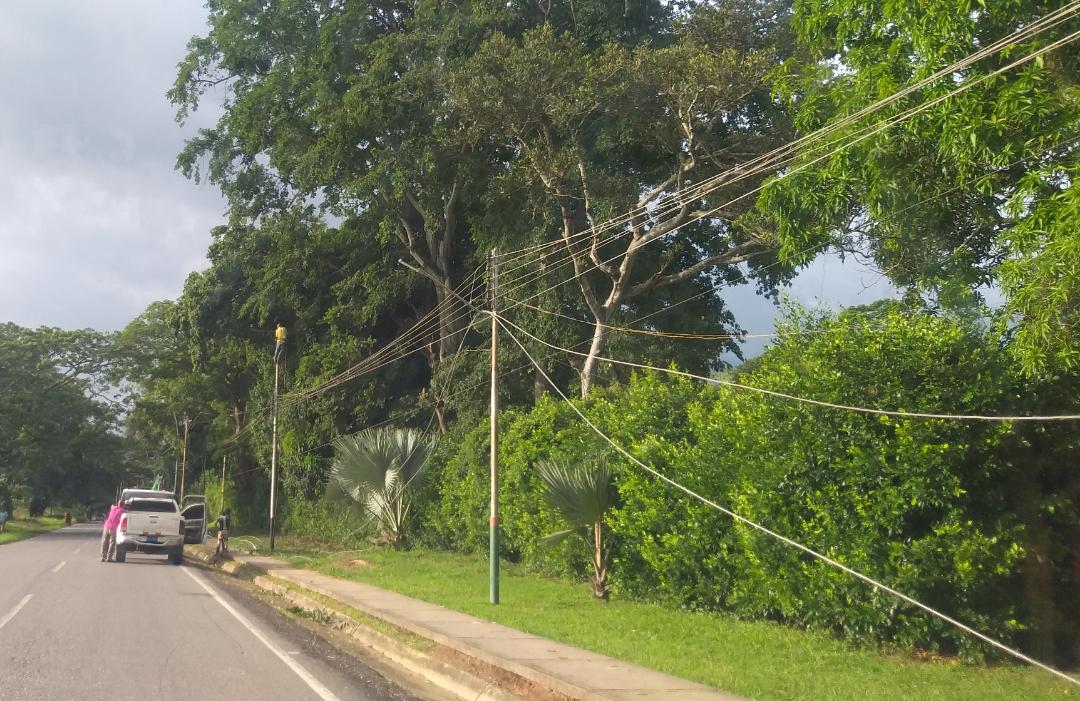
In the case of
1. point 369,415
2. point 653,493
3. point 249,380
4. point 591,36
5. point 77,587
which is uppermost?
point 591,36

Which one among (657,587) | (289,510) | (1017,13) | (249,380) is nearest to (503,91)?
(657,587)

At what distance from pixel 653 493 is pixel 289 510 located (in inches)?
1115

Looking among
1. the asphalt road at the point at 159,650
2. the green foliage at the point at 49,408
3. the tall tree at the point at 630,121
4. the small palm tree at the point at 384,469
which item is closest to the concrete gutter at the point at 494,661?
the asphalt road at the point at 159,650

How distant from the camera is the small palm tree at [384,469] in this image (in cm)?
2552

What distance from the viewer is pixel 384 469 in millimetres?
25703

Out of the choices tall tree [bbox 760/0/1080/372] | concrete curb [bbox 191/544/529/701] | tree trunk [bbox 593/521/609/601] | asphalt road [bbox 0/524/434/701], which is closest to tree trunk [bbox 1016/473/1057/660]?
tall tree [bbox 760/0/1080/372]

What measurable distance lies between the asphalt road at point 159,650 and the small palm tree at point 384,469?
253 inches

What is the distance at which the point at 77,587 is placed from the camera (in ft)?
62.4

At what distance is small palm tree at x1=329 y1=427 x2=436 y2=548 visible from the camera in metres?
25.5

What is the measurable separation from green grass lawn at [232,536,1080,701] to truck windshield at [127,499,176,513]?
1218 cm

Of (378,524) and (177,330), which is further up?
(177,330)

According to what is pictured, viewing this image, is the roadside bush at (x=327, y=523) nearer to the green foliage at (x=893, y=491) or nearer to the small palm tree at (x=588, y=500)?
the small palm tree at (x=588, y=500)

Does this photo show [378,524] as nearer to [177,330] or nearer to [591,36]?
[591,36]

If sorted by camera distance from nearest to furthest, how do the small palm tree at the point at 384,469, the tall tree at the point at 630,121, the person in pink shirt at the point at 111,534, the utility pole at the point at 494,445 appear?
the utility pole at the point at 494,445 → the tall tree at the point at 630,121 → the small palm tree at the point at 384,469 → the person in pink shirt at the point at 111,534
